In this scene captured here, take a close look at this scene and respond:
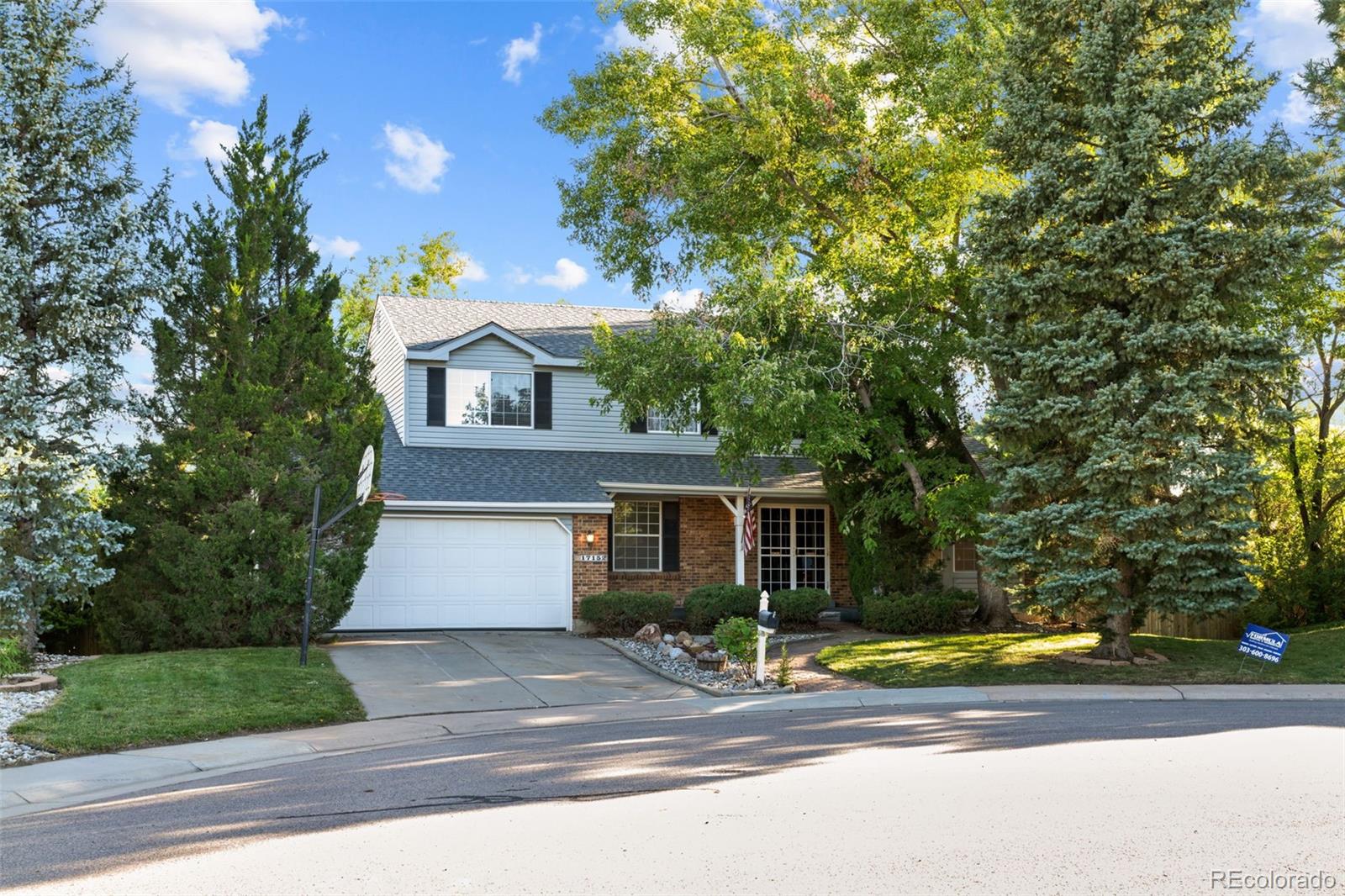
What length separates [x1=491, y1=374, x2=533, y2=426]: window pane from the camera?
23719 millimetres

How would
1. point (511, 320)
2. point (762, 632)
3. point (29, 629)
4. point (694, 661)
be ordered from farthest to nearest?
point (511, 320) < point (694, 661) < point (29, 629) < point (762, 632)

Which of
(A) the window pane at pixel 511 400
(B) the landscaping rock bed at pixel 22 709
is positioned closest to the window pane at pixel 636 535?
(A) the window pane at pixel 511 400

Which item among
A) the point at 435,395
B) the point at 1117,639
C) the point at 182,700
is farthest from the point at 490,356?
the point at 1117,639

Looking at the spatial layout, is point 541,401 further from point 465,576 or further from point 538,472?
point 465,576

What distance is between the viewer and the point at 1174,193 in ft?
50.7

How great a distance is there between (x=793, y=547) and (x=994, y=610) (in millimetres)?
4790

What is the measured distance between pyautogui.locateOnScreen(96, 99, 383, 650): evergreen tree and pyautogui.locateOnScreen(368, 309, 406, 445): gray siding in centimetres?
473

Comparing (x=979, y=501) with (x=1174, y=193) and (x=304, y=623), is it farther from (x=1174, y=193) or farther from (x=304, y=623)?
(x=304, y=623)

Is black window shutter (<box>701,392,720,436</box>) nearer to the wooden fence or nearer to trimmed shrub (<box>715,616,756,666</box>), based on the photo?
trimmed shrub (<box>715,616,756,666</box>)

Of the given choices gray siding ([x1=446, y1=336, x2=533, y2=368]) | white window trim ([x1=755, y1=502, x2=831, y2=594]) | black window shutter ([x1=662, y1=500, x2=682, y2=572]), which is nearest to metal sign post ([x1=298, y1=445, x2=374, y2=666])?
gray siding ([x1=446, y1=336, x2=533, y2=368])

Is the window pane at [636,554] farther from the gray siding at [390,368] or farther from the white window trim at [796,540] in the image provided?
the gray siding at [390,368]

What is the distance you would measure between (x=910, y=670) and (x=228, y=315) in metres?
11.7

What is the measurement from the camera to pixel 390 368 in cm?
2505

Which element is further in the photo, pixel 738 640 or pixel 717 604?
pixel 717 604
